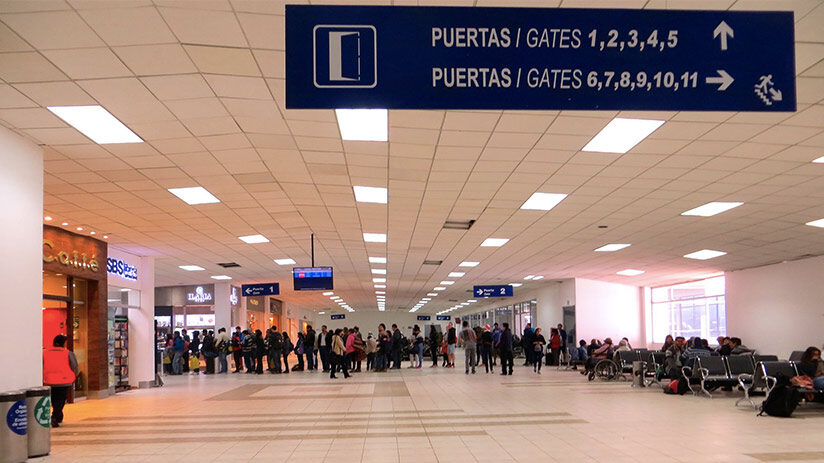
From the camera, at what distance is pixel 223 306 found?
88.5 ft

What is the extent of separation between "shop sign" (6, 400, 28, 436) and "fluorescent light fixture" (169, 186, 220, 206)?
13.6 feet

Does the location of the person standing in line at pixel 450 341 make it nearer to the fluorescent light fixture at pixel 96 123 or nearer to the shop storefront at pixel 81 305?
the shop storefront at pixel 81 305

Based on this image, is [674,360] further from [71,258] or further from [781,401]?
[71,258]

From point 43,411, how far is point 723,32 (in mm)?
7696

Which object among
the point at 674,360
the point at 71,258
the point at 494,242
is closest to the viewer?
the point at 71,258

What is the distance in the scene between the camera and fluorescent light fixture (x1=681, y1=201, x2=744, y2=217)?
1212 cm

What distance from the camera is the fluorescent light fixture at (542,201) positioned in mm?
11617

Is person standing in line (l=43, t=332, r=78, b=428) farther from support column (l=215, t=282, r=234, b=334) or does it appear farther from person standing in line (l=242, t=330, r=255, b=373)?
support column (l=215, t=282, r=234, b=334)

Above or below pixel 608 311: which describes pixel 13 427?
below

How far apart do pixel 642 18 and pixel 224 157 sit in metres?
6.31

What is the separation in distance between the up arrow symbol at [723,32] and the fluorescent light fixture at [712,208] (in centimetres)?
850

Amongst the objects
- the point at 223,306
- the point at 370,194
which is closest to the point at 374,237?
Result: the point at 370,194

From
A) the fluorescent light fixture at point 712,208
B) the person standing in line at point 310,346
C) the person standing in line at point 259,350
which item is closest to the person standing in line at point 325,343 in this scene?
the person standing in line at point 310,346

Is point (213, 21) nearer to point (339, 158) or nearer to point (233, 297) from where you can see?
point (339, 158)
